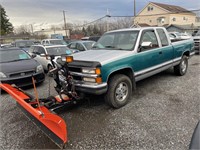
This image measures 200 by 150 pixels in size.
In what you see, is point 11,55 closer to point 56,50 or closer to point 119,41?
point 56,50

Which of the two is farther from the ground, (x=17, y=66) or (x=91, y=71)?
(x=91, y=71)

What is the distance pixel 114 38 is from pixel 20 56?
3.98 metres

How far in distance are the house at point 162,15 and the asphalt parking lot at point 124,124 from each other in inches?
1795

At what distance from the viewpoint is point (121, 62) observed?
3.61m

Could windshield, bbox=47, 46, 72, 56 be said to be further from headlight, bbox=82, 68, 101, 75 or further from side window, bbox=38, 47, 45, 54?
headlight, bbox=82, 68, 101, 75

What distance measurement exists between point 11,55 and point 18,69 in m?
1.35

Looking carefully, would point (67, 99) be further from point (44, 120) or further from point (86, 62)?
point (44, 120)

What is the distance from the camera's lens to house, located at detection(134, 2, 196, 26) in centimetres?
4482

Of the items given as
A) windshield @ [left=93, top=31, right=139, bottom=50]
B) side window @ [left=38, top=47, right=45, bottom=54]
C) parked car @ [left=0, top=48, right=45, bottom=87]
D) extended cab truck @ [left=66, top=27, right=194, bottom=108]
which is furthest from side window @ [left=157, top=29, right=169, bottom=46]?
side window @ [left=38, top=47, right=45, bottom=54]

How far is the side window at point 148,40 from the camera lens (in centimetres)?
412

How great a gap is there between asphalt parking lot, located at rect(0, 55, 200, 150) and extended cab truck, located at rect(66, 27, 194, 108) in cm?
47

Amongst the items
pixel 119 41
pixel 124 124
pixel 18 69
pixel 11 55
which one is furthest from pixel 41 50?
pixel 124 124

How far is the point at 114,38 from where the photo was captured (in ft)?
15.2

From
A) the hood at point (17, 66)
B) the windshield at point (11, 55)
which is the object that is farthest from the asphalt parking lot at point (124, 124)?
the windshield at point (11, 55)
